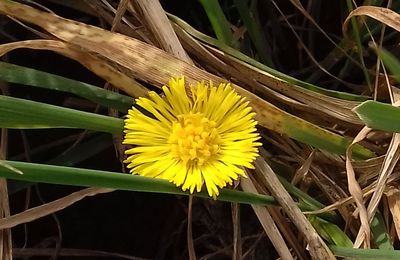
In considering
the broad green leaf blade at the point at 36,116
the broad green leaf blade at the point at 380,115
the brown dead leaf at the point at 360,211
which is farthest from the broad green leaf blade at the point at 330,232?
the broad green leaf blade at the point at 36,116

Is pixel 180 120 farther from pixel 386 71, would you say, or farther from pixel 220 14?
pixel 386 71

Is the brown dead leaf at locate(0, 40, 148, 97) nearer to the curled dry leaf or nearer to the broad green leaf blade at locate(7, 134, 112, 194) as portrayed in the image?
the curled dry leaf

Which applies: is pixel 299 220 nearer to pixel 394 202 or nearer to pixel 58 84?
pixel 394 202

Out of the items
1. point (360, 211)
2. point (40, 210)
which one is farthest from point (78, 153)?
point (360, 211)

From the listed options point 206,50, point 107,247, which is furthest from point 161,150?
point 107,247

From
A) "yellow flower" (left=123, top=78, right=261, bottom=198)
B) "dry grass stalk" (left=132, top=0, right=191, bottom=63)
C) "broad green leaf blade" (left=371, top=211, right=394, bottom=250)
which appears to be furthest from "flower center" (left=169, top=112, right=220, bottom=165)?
"broad green leaf blade" (left=371, top=211, right=394, bottom=250)

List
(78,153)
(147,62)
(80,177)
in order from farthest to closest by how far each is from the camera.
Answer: (78,153) < (147,62) < (80,177)
